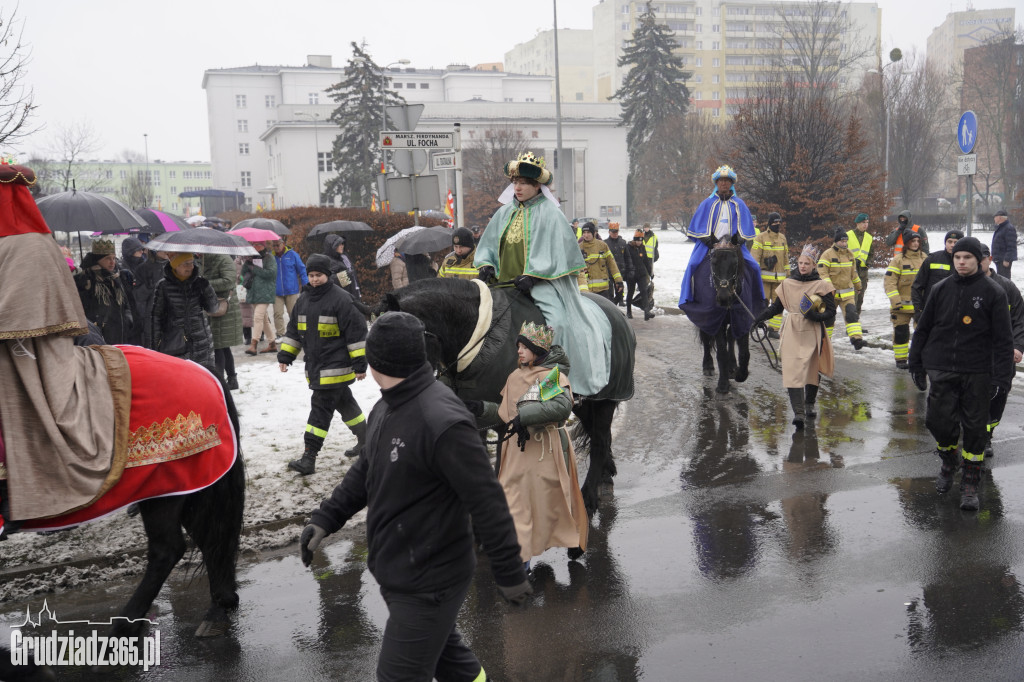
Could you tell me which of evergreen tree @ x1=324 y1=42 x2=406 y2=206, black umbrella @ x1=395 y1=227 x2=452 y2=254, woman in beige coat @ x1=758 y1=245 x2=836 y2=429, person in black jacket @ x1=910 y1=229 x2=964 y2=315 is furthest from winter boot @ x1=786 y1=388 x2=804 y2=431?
evergreen tree @ x1=324 y1=42 x2=406 y2=206

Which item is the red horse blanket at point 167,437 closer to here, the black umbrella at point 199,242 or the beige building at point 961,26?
the black umbrella at point 199,242

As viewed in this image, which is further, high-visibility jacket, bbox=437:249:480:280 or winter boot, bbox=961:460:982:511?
high-visibility jacket, bbox=437:249:480:280

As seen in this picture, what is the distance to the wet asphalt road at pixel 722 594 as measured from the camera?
14.6 ft

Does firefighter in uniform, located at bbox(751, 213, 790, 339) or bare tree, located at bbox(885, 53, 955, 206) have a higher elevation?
bare tree, located at bbox(885, 53, 955, 206)

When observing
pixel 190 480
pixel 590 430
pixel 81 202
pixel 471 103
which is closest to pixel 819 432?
pixel 590 430

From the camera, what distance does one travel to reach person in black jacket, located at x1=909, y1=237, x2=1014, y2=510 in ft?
22.0

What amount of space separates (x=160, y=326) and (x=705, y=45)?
11308 cm

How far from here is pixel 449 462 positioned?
10.4 ft

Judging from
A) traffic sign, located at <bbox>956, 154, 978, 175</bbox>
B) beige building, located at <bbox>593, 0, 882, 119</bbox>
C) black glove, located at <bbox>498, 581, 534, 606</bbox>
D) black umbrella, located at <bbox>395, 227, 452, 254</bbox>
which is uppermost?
beige building, located at <bbox>593, 0, 882, 119</bbox>

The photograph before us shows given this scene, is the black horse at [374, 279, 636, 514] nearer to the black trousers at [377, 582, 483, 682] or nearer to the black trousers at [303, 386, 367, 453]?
the black trousers at [377, 582, 483, 682]

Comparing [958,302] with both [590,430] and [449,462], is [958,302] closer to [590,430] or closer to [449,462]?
[590,430]
